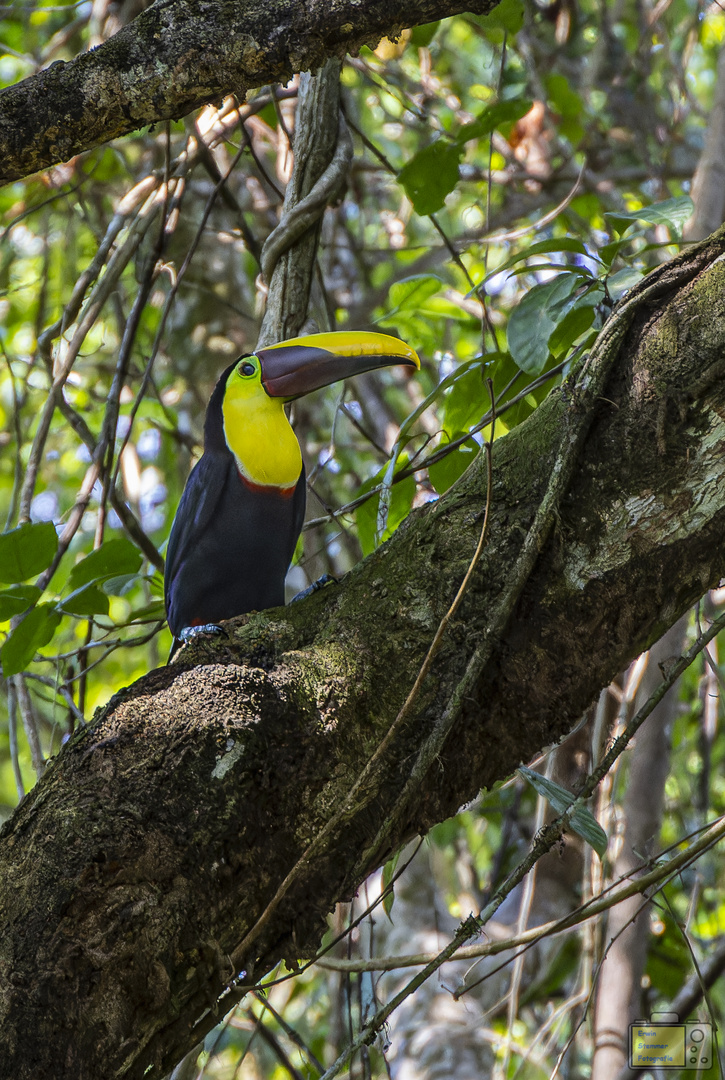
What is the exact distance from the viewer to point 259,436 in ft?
8.20

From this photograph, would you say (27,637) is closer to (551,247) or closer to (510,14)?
(551,247)

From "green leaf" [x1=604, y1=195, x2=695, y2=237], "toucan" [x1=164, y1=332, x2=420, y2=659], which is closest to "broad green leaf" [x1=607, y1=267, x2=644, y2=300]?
"green leaf" [x1=604, y1=195, x2=695, y2=237]

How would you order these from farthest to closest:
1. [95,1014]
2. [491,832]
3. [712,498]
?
[491,832]
[712,498]
[95,1014]

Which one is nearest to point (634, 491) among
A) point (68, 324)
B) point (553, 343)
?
point (553, 343)

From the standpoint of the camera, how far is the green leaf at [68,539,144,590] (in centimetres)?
204

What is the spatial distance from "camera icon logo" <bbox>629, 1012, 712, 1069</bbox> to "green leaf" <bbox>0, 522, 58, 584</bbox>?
198cm

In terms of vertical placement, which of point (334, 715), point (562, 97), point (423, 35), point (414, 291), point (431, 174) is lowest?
point (334, 715)

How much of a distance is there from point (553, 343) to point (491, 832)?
277cm

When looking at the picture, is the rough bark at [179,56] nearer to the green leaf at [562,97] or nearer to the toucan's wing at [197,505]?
the toucan's wing at [197,505]

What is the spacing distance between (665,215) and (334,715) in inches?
57.7

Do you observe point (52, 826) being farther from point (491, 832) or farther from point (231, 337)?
point (491, 832)

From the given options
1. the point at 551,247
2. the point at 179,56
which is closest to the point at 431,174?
the point at 551,247

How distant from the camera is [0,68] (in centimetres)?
465

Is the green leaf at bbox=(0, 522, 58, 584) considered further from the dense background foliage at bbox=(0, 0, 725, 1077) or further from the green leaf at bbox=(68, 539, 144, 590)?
the green leaf at bbox=(68, 539, 144, 590)
